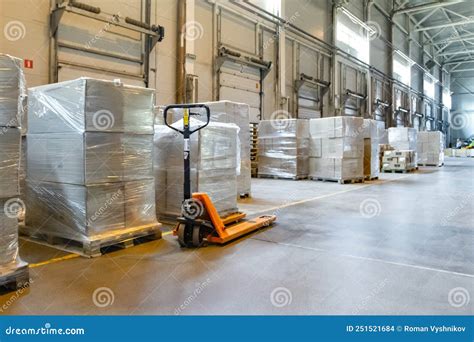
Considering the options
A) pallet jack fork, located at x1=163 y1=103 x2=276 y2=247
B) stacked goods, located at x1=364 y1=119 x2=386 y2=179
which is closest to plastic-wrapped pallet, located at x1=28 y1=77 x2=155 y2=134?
pallet jack fork, located at x1=163 y1=103 x2=276 y2=247

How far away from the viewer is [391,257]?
3.63 metres

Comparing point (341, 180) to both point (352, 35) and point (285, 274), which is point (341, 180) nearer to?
point (285, 274)

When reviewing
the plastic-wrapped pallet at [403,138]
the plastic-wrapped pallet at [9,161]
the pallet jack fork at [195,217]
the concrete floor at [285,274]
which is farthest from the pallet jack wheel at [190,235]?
the plastic-wrapped pallet at [403,138]

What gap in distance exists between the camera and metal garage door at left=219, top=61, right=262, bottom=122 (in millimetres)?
11344

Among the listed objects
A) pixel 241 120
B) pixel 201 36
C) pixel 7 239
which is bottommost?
pixel 7 239

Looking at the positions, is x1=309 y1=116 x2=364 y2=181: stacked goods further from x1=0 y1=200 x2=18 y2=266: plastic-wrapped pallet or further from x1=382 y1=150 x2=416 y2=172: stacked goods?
x1=0 y1=200 x2=18 y2=266: plastic-wrapped pallet

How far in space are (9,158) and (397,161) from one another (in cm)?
1435

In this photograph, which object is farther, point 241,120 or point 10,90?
point 241,120

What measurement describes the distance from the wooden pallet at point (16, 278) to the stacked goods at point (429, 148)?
19.2 meters

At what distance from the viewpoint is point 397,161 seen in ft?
48.7

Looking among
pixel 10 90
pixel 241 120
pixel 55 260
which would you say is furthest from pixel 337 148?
pixel 10 90

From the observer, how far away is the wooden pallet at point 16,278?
8.83ft

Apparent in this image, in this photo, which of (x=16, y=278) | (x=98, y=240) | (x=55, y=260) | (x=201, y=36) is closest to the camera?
(x=16, y=278)

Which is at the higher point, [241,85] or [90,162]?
[241,85]
